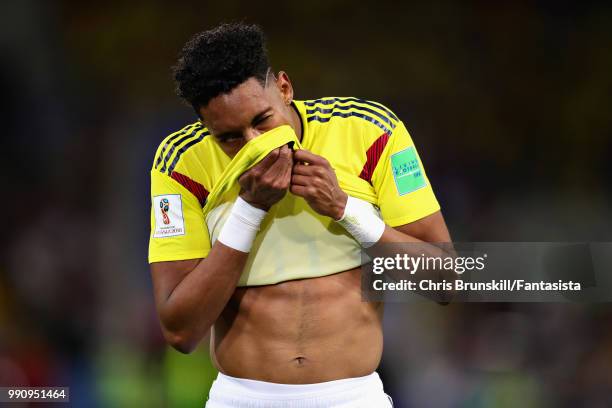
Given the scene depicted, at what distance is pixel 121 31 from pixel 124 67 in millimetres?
217

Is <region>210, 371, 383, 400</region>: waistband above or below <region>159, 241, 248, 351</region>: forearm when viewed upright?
below

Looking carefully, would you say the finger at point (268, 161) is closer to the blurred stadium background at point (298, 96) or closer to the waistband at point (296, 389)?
the waistband at point (296, 389)

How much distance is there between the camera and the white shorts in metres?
1.94

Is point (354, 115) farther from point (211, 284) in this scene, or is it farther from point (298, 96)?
point (298, 96)

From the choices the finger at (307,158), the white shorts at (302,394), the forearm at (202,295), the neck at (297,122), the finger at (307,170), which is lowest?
the white shorts at (302,394)

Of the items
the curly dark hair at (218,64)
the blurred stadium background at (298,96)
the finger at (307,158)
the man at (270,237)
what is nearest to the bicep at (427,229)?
the man at (270,237)

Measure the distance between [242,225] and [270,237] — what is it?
14 centimetres

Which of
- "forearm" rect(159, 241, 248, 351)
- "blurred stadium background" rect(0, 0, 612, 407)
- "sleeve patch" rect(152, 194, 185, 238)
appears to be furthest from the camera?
"blurred stadium background" rect(0, 0, 612, 407)

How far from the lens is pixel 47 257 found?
13.7 feet

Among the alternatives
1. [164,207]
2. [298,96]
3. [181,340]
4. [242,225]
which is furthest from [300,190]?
[298,96]

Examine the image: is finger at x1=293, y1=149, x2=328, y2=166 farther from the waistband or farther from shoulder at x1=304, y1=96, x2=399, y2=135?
the waistband

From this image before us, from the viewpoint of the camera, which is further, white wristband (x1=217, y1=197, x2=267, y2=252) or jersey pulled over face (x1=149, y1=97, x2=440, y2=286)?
jersey pulled over face (x1=149, y1=97, x2=440, y2=286)

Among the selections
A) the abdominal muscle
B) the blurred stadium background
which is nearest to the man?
the abdominal muscle

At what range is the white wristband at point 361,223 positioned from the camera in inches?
74.9
